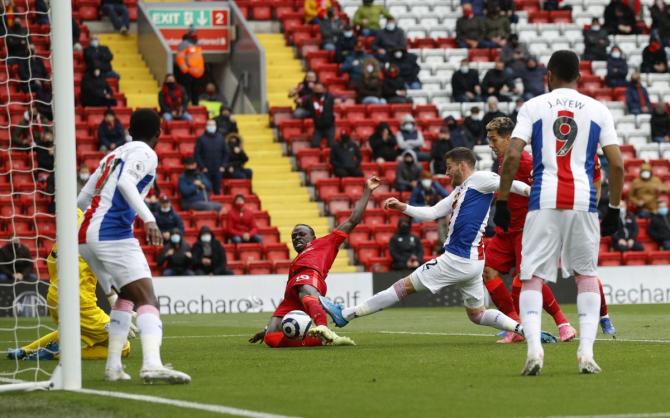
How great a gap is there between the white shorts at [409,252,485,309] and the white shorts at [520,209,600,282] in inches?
150

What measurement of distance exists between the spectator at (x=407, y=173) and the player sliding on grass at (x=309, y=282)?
1426 cm

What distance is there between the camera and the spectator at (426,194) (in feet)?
89.9

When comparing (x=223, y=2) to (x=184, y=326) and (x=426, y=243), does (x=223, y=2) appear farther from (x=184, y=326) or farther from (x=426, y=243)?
(x=184, y=326)

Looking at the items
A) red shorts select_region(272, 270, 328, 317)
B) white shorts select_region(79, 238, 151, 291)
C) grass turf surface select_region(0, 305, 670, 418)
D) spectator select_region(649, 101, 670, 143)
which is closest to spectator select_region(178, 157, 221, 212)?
spectator select_region(649, 101, 670, 143)

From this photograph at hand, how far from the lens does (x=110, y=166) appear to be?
31.3ft

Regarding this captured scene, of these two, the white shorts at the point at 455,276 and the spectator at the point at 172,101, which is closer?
the white shorts at the point at 455,276

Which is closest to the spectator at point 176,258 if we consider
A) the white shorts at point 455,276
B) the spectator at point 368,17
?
the spectator at point 368,17

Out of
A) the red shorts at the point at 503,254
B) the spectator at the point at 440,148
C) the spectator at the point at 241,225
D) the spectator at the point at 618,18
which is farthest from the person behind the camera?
the spectator at the point at 618,18

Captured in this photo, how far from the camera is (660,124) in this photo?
105ft

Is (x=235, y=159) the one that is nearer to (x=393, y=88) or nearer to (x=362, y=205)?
(x=393, y=88)

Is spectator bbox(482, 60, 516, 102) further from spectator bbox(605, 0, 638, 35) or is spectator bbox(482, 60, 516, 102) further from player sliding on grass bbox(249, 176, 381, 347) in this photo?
player sliding on grass bbox(249, 176, 381, 347)

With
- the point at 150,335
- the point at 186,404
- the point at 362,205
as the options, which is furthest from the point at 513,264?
the point at 186,404

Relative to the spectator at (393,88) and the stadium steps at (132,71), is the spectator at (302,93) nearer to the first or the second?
the spectator at (393,88)

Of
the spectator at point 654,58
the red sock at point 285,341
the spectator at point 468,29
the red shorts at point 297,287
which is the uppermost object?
the spectator at point 468,29
